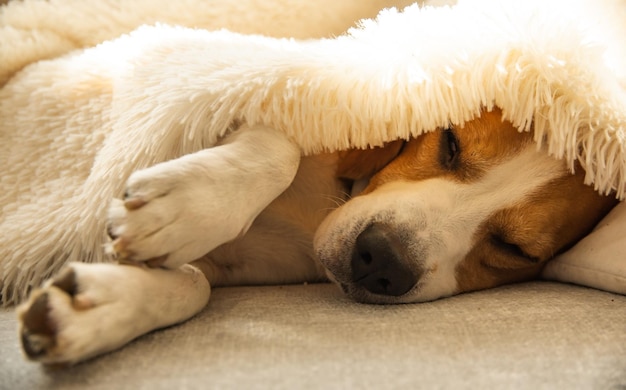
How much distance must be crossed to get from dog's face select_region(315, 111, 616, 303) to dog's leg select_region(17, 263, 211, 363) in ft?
1.01

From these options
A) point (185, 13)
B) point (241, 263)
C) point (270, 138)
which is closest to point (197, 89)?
point (270, 138)

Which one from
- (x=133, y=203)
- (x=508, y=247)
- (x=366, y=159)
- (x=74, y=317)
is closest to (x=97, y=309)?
(x=74, y=317)

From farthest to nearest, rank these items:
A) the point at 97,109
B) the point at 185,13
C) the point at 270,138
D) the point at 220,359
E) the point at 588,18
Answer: the point at 185,13 < the point at 588,18 < the point at 97,109 < the point at 270,138 < the point at 220,359

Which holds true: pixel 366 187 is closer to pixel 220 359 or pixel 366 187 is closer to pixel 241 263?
pixel 241 263

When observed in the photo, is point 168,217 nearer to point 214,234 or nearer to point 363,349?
point 214,234

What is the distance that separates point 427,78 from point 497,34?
0.50 ft

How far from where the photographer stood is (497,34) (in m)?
1.09

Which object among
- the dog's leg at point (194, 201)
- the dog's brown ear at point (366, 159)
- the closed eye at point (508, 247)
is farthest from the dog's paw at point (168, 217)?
the closed eye at point (508, 247)

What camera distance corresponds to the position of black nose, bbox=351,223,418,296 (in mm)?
1023

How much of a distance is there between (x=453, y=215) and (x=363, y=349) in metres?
0.38

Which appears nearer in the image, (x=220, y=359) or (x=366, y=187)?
(x=220, y=359)

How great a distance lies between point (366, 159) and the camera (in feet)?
3.96

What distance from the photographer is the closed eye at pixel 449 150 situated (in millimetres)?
1156

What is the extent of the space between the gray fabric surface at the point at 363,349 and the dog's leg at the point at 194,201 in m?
0.13
